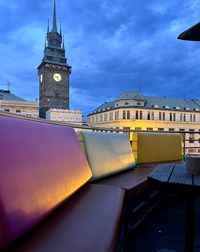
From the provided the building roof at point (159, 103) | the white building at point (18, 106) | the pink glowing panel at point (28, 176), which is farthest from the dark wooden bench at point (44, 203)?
the building roof at point (159, 103)

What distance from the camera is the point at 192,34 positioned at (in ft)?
9.75

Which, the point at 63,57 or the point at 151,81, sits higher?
the point at 63,57

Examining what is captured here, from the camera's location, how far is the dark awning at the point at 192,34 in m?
2.80

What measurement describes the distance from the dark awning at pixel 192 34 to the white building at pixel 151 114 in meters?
45.7

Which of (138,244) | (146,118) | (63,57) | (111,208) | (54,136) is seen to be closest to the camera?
(111,208)

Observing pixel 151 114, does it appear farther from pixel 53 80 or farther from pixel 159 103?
pixel 53 80

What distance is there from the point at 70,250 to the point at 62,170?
0.69 m

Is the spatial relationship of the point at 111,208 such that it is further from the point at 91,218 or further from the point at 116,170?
the point at 116,170

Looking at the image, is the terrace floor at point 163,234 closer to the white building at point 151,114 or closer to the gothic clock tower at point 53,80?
the white building at point 151,114

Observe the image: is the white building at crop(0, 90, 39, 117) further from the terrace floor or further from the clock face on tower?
the terrace floor

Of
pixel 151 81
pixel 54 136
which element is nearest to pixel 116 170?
pixel 54 136

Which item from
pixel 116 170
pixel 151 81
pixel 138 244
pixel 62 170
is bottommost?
pixel 138 244

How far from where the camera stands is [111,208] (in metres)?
1.39

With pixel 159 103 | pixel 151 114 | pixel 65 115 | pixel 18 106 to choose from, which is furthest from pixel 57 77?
pixel 151 114
